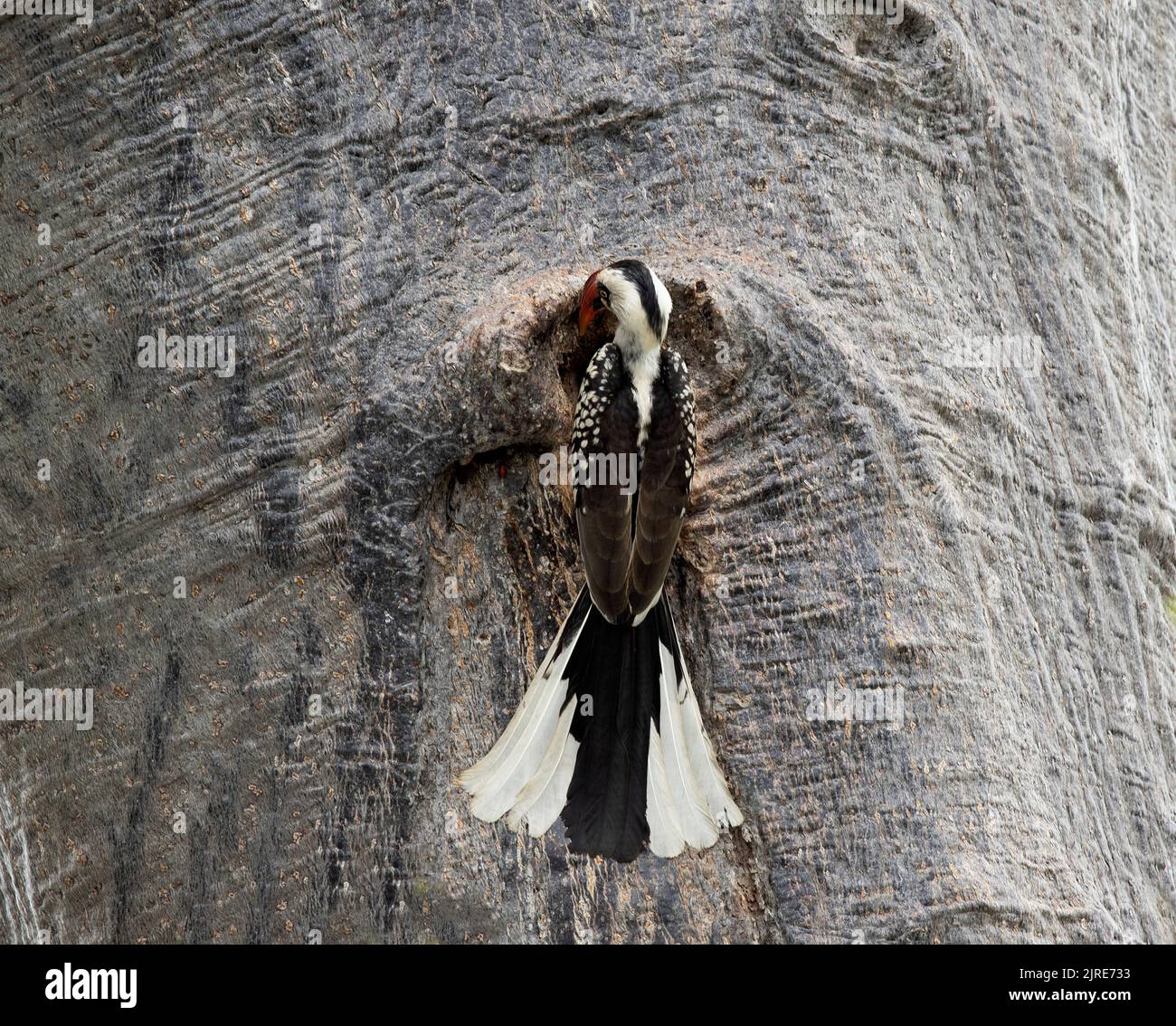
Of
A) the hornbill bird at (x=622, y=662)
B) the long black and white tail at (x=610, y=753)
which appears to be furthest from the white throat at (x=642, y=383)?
the long black and white tail at (x=610, y=753)

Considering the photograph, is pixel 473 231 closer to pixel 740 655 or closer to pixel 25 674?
pixel 740 655

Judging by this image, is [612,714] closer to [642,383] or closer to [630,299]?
[642,383]

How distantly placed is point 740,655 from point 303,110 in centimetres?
157

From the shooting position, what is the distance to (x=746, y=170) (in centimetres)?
270

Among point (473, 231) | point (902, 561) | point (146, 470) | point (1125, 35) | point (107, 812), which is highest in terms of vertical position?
point (1125, 35)

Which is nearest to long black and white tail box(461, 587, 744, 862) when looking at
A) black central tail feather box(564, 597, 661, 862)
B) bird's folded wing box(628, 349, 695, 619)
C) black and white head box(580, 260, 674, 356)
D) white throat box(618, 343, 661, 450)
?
black central tail feather box(564, 597, 661, 862)

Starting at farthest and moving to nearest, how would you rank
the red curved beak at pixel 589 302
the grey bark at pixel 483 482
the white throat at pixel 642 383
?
the white throat at pixel 642 383 < the red curved beak at pixel 589 302 < the grey bark at pixel 483 482

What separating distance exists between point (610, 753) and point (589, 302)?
1043 millimetres

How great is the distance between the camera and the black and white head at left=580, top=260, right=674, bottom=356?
2.55m

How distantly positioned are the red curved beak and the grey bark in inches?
2.3

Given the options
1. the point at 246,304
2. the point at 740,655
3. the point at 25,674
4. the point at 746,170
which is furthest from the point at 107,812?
the point at 746,170

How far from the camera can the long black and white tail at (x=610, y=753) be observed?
2.51 meters

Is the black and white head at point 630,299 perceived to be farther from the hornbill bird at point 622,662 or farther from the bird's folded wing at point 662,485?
the bird's folded wing at point 662,485

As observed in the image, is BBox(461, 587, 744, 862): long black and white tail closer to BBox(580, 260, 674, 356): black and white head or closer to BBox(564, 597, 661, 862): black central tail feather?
BBox(564, 597, 661, 862): black central tail feather
